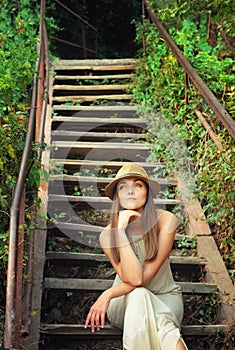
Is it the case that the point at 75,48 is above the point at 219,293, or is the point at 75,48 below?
above

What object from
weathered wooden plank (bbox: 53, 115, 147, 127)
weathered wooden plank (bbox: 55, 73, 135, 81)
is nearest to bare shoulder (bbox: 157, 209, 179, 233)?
weathered wooden plank (bbox: 53, 115, 147, 127)

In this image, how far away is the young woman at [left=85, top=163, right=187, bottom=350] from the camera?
2.82 metres

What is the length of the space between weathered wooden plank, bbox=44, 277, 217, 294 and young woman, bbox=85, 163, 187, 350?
0.49 m

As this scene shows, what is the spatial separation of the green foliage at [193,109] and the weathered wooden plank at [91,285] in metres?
0.33

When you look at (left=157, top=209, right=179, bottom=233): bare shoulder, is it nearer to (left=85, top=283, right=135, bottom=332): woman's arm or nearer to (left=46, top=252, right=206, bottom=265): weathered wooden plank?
(left=85, top=283, right=135, bottom=332): woman's arm

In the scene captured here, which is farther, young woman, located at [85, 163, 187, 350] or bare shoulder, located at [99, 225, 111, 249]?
bare shoulder, located at [99, 225, 111, 249]

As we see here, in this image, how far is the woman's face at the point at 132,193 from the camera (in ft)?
10.8

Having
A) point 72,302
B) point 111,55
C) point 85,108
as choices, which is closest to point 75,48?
point 111,55

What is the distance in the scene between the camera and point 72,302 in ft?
12.7

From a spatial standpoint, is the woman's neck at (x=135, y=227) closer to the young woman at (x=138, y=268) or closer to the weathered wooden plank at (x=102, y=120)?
the young woman at (x=138, y=268)

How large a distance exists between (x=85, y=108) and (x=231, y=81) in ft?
6.56

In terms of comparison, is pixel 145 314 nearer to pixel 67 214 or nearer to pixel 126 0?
pixel 67 214

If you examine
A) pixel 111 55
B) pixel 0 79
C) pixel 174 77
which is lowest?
pixel 0 79

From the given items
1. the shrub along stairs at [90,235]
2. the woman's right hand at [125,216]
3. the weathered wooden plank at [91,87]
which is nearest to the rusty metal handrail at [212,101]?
the woman's right hand at [125,216]
